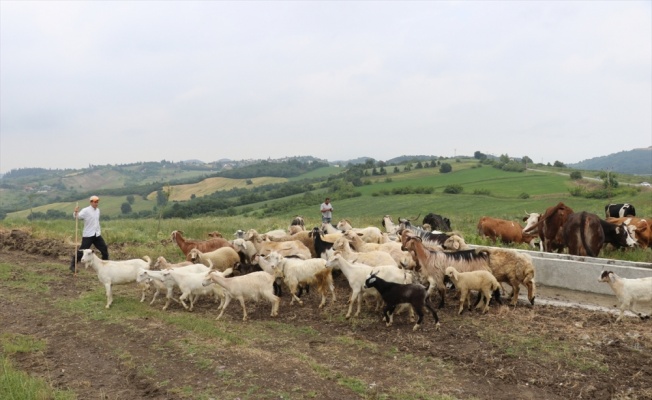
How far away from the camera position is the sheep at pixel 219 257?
11391 mm

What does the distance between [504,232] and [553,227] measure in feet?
7.90

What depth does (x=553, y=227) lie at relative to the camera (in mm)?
12648

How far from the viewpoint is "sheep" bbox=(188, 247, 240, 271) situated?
11.4 m

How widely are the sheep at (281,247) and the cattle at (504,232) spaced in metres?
6.84

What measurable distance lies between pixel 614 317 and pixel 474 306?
7.63ft

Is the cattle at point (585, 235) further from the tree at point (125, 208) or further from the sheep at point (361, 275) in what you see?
the tree at point (125, 208)

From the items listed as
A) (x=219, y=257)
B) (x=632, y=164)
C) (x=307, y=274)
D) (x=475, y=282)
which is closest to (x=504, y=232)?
(x=475, y=282)

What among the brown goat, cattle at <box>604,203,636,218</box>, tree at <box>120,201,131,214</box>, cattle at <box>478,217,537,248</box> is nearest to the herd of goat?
the brown goat

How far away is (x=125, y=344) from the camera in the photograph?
753cm

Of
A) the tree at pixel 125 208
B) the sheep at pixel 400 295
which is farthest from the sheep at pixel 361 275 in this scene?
the tree at pixel 125 208

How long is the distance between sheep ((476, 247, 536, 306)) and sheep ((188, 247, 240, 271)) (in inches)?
238

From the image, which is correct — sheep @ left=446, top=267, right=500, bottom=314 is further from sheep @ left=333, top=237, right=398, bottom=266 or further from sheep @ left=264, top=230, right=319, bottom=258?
sheep @ left=264, top=230, right=319, bottom=258

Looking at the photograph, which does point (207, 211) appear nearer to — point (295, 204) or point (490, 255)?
point (295, 204)

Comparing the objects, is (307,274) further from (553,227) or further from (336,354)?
(553,227)
